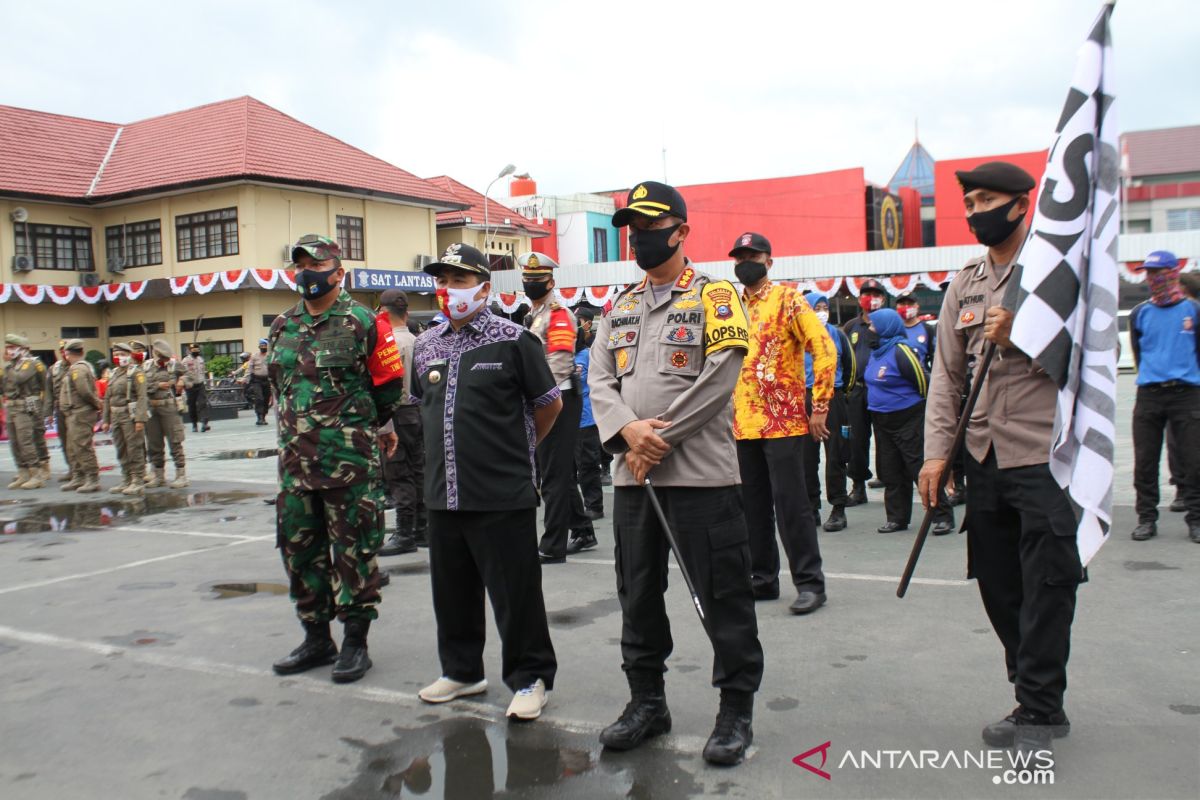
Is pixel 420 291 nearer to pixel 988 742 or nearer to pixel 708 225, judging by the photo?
pixel 708 225

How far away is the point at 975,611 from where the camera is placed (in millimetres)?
5430

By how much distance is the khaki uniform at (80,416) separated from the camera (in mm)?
13117

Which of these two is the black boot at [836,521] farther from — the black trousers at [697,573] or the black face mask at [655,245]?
the black face mask at [655,245]

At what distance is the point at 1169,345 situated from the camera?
7.34 meters

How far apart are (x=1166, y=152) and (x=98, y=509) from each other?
2163 inches

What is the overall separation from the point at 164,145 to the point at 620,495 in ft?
123

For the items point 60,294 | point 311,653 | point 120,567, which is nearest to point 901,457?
point 311,653

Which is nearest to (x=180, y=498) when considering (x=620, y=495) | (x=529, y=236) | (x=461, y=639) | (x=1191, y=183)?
(x=461, y=639)

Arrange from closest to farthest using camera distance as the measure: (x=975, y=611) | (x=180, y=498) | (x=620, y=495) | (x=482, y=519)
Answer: (x=620, y=495) < (x=482, y=519) < (x=975, y=611) < (x=180, y=498)

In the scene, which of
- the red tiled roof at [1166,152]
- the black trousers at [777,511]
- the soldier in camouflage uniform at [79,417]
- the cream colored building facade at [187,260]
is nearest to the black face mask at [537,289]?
the black trousers at [777,511]

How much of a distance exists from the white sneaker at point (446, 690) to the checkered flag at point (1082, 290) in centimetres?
260

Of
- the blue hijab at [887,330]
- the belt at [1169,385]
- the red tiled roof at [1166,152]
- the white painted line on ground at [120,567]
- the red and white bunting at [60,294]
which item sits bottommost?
the white painted line on ground at [120,567]

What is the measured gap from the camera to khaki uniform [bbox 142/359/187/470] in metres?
13.1

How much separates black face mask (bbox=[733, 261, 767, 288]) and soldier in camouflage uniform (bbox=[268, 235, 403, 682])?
229cm
